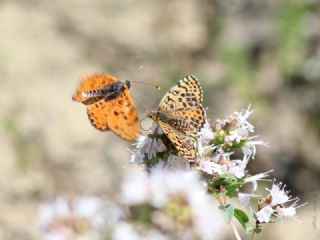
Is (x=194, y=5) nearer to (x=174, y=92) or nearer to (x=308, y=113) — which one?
(x=308, y=113)

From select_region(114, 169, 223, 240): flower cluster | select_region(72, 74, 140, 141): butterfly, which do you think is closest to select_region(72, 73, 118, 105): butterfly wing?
select_region(72, 74, 140, 141): butterfly

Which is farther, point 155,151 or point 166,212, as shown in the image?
point 155,151

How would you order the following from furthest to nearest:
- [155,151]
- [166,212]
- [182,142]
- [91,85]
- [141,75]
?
1. [141,75]
2. [91,85]
3. [155,151]
4. [182,142]
5. [166,212]

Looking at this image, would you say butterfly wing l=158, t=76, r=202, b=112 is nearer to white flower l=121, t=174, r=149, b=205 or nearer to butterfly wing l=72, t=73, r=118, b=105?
butterfly wing l=72, t=73, r=118, b=105

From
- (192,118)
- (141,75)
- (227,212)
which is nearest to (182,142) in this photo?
(192,118)

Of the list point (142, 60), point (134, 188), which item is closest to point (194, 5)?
point (142, 60)

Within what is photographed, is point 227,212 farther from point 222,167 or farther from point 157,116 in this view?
point 157,116

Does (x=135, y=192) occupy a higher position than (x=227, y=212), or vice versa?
(x=227, y=212)
